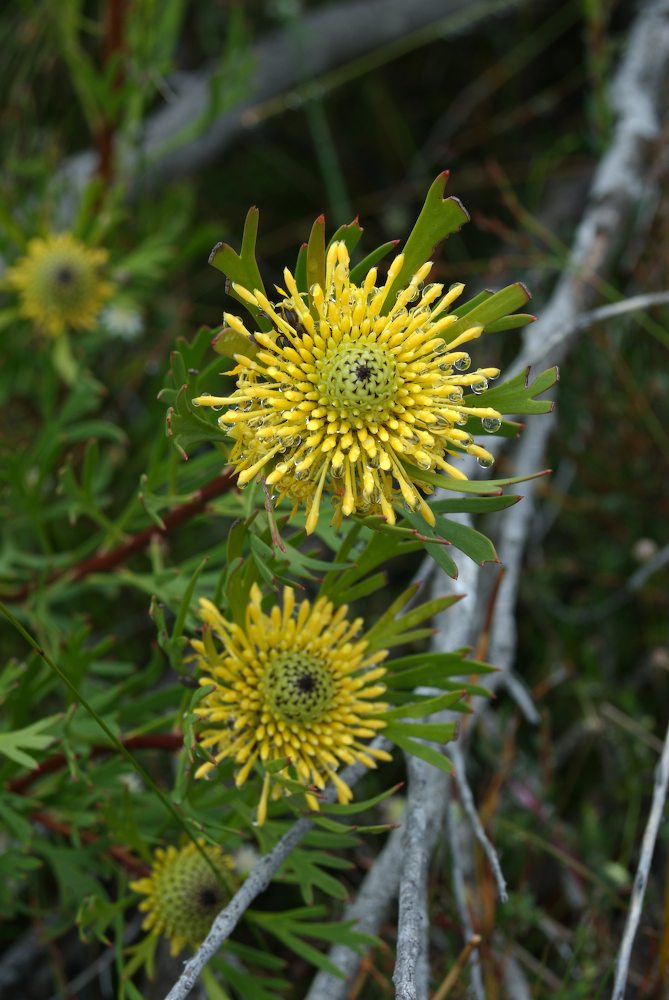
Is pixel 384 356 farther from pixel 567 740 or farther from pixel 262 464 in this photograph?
pixel 567 740

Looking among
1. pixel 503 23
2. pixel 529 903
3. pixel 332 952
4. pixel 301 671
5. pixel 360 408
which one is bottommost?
pixel 529 903

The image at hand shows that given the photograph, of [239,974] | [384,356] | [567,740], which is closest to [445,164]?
[567,740]

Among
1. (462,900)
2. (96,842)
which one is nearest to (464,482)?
(462,900)

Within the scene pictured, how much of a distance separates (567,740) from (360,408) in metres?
1.59

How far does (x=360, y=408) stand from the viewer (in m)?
1.09

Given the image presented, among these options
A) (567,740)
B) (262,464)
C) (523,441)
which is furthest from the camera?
(567,740)

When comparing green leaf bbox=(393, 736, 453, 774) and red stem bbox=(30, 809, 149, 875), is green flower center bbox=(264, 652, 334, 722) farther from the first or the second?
red stem bbox=(30, 809, 149, 875)

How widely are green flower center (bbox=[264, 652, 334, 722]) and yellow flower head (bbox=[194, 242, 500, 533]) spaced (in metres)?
0.25

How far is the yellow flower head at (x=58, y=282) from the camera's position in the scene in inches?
93.1

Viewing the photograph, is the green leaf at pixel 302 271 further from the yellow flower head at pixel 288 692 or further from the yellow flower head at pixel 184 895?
the yellow flower head at pixel 184 895

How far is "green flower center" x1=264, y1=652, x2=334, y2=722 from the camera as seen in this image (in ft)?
4.07

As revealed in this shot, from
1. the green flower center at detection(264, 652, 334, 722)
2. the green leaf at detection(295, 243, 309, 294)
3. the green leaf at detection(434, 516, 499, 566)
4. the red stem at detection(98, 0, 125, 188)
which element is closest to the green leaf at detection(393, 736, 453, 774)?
the green flower center at detection(264, 652, 334, 722)

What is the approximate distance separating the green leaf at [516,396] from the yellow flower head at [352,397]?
2cm

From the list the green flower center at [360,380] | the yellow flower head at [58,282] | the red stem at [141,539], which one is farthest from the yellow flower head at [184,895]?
the yellow flower head at [58,282]
